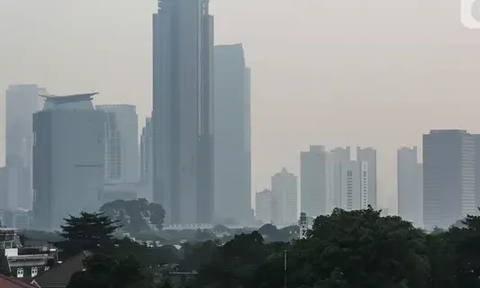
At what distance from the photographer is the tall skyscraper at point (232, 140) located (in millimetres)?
129625

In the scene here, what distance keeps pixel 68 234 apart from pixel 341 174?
85450 millimetres

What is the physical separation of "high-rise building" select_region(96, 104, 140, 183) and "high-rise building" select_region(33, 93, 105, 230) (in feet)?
62.3

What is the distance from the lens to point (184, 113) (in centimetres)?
11656

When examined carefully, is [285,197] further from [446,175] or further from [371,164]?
[446,175]

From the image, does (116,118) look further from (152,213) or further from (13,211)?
(152,213)

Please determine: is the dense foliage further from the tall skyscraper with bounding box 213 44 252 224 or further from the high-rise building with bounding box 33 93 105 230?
the tall skyscraper with bounding box 213 44 252 224

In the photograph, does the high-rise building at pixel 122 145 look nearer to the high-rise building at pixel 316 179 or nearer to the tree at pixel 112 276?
the high-rise building at pixel 316 179

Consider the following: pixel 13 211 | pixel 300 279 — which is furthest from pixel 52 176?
pixel 300 279

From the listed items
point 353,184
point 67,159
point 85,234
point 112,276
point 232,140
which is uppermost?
point 232,140

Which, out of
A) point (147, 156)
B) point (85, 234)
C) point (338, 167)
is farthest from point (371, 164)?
point (85, 234)

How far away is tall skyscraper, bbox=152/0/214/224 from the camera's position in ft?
382

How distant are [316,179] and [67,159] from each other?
1035 inches

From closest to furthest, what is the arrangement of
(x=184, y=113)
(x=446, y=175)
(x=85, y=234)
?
1. (x=85, y=234)
2. (x=446, y=175)
3. (x=184, y=113)

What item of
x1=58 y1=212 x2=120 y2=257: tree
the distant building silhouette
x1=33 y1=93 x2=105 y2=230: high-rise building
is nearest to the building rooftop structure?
x1=33 y1=93 x2=105 y2=230: high-rise building
